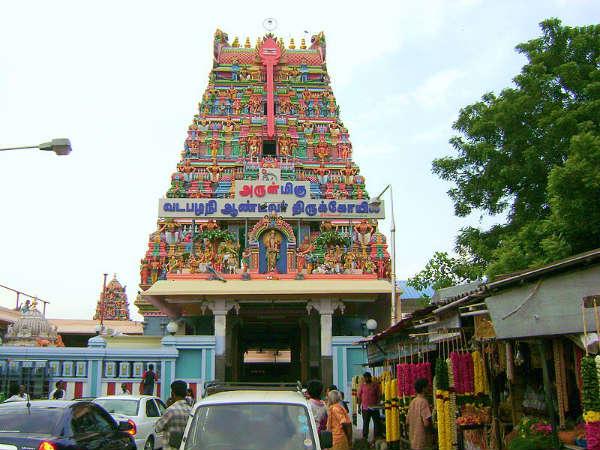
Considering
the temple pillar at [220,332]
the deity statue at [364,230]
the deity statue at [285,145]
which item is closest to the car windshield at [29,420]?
the temple pillar at [220,332]

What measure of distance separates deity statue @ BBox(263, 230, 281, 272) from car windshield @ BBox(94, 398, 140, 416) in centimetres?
1314

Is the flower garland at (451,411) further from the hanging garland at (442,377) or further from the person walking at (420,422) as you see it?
the person walking at (420,422)

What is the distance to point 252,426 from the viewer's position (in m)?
6.18

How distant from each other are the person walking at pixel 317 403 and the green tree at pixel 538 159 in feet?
17.2

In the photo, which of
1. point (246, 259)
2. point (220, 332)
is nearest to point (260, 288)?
point (220, 332)

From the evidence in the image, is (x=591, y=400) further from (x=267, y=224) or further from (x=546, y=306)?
(x=267, y=224)

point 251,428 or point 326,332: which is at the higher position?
point 326,332

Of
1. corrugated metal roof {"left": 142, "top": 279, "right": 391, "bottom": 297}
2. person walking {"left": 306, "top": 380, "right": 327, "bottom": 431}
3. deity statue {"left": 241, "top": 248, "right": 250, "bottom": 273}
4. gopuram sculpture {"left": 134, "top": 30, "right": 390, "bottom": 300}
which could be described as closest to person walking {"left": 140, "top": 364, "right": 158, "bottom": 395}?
corrugated metal roof {"left": 142, "top": 279, "right": 391, "bottom": 297}

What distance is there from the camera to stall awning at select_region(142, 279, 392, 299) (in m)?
22.5

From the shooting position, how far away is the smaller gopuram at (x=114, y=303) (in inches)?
1811

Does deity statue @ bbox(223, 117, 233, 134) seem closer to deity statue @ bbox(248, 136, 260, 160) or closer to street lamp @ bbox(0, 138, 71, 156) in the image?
deity statue @ bbox(248, 136, 260, 160)

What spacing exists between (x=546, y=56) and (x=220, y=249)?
15321 millimetres

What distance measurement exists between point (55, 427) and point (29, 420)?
0.38m

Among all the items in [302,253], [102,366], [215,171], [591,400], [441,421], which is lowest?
[441,421]
